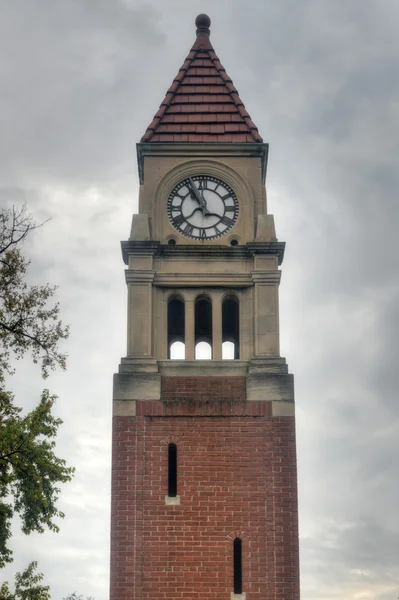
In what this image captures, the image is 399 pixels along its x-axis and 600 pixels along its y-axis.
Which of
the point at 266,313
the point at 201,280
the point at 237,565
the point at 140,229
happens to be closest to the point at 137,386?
the point at 201,280

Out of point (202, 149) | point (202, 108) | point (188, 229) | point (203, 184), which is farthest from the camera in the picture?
point (202, 108)

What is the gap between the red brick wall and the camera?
3186 cm

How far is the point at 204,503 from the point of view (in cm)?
3275

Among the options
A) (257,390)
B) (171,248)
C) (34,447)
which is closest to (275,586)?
(257,390)

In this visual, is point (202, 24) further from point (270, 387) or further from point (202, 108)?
point (270, 387)

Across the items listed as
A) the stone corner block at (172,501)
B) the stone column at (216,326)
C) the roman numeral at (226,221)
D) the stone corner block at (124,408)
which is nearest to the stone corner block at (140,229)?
the roman numeral at (226,221)

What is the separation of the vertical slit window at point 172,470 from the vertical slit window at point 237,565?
2.21 metres

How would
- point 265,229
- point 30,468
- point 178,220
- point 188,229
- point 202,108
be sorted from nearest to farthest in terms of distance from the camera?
point 30,468, point 265,229, point 188,229, point 178,220, point 202,108

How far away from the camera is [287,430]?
33594mm

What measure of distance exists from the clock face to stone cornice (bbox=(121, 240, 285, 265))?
76 centimetres

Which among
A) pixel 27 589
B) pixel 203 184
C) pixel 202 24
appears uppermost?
pixel 202 24

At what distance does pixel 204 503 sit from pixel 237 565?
1.91m

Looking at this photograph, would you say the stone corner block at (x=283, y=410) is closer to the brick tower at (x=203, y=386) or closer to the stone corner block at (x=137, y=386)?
the brick tower at (x=203, y=386)

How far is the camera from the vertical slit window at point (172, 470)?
3309 cm
